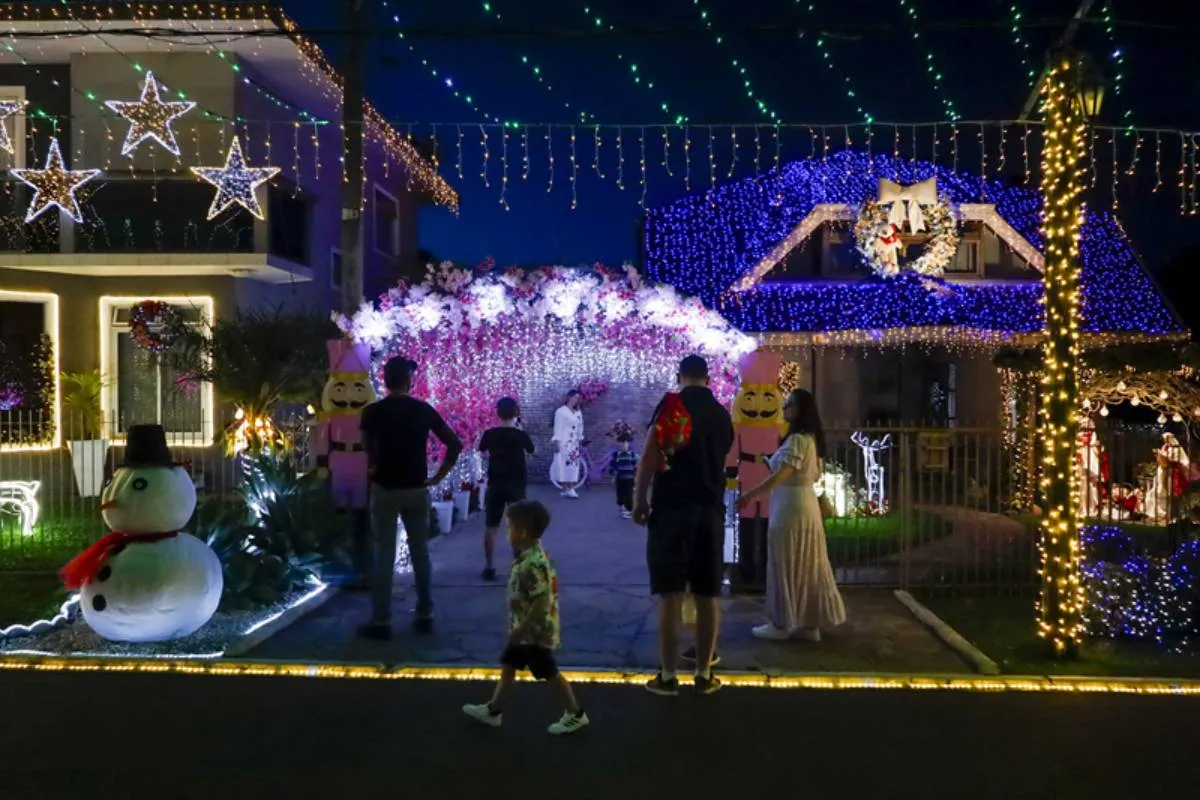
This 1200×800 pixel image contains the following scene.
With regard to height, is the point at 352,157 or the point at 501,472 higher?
the point at 352,157

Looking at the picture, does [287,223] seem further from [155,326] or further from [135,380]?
[155,326]

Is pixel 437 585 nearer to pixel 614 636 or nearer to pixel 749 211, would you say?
pixel 614 636

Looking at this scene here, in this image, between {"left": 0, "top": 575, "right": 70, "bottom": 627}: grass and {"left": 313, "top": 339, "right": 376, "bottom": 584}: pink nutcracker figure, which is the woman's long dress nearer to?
{"left": 313, "top": 339, "right": 376, "bottom": 584}: pink nutcracker figure

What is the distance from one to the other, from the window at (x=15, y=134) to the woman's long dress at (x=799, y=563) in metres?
12.9

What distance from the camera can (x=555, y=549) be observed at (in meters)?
10.8

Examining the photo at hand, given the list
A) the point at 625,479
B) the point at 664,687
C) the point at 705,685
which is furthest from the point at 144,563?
the point at 625,479

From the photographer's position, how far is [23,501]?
33.5ft

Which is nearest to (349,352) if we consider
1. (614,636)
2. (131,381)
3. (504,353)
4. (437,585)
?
(437,585)

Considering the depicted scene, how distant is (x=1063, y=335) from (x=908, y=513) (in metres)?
2.76

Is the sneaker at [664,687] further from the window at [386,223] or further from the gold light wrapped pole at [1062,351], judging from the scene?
the window at [386,223]

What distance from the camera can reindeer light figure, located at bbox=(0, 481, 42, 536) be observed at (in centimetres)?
1016

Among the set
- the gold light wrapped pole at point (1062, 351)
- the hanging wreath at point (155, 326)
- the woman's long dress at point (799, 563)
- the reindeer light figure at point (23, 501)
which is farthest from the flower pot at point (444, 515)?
the gold light wrapped pole at point (1062, 351)

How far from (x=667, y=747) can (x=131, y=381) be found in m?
12.9

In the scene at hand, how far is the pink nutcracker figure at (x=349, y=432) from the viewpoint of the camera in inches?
340
